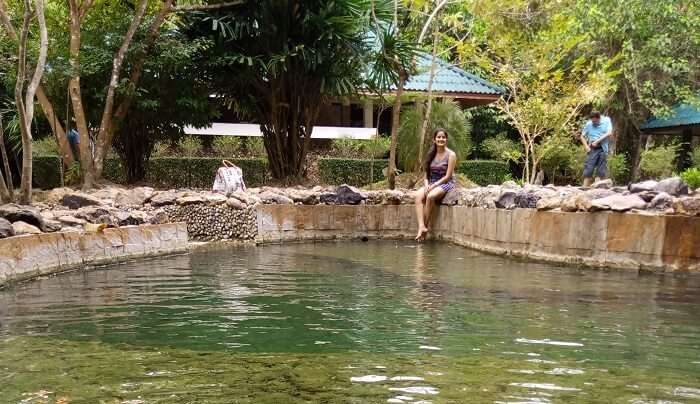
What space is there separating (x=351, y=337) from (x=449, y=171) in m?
7.04

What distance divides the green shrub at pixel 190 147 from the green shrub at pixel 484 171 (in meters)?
8.32

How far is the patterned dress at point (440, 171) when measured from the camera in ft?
35.8

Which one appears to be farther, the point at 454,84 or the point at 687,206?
the point at 454,84

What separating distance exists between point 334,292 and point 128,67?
9317 millimetres

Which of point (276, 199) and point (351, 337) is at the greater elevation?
point (276, 199)

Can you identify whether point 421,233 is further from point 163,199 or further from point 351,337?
point 351,337

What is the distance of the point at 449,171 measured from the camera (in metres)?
10.9

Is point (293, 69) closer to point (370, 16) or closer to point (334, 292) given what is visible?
point (370, 16)

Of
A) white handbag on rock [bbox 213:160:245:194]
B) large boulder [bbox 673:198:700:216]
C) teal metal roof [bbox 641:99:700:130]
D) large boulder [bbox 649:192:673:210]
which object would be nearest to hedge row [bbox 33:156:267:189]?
white handbag on rock [bbox 213:160:245:194]

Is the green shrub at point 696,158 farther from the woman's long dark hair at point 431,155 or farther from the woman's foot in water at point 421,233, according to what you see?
the woman's foot in water at point 421,233

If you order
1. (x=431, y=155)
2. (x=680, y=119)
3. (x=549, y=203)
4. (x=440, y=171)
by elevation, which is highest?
(x=680, y=119)

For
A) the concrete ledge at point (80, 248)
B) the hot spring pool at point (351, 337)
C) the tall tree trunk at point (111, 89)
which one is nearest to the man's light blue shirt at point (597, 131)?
the hot spring pool at point (351, 337)

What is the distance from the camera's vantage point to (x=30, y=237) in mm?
6832

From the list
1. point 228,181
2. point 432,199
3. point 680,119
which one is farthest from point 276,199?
point 680,119
